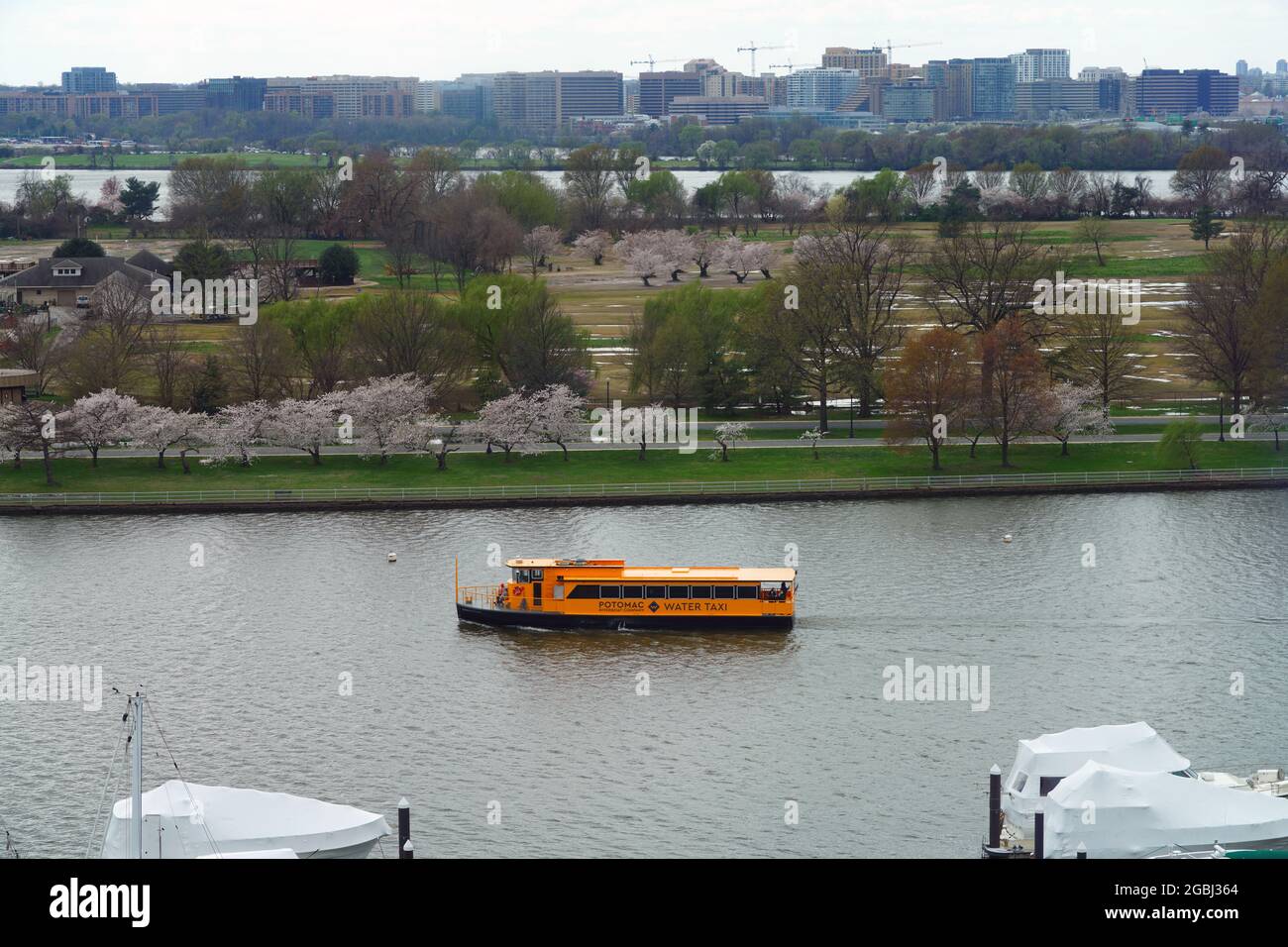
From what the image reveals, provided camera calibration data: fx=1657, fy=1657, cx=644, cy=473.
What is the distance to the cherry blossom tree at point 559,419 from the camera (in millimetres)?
56969

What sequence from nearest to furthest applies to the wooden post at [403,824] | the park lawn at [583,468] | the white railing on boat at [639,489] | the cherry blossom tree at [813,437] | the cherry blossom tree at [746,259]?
the wooden post at [403,824] < the white railing on boat at [639,489] < the park lawn at [583,468] < the cherry blossom tree at [813,437] < the cherry blossom tree at [746,259]

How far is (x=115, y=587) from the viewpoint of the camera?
42.1m

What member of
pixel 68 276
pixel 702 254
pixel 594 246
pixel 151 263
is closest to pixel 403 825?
pixel 68 276

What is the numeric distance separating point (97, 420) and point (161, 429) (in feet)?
7.39

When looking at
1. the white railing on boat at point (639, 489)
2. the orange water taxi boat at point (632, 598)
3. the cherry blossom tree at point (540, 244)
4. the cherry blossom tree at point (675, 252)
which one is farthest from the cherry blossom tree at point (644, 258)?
the orange water taxi boat at point (632, 598)

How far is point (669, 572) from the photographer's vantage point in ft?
131

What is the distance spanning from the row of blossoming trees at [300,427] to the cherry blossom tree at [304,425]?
0.03 metres

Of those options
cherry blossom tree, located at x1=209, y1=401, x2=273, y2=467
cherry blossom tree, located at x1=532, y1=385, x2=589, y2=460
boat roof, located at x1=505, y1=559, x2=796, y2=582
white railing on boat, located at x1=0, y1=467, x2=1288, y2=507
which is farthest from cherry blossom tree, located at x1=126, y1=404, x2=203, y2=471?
boat roof, located at x1=505, y1=559, x2=796, y2=582

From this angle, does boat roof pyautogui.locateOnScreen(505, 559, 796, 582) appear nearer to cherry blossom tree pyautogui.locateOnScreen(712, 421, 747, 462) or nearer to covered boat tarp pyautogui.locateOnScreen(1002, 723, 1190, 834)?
covered boat tarp pyautogui.locateOnScreen(1002, 723, 1190, 834)

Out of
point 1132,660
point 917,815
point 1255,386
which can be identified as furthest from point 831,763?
point 1255,386

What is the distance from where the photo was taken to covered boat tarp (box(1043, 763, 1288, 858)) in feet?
84.3

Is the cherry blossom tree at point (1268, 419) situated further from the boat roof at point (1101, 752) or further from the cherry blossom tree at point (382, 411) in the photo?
the boat roof at point (1101, 752)

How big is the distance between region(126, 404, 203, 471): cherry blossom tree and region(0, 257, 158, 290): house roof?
36.0 m
